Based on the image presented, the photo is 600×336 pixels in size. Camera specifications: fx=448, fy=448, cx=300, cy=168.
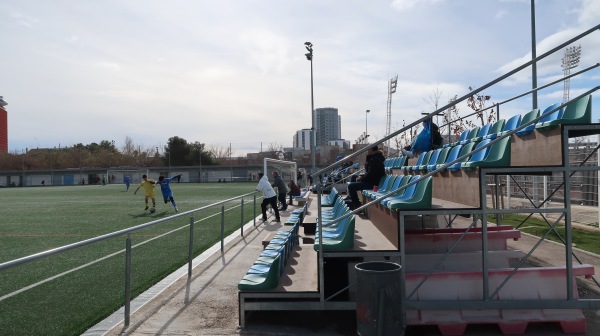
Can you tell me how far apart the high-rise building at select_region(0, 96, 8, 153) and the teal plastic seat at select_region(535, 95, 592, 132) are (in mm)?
116408

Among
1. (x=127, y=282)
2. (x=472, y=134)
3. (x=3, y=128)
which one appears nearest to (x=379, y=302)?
(x=127, y=282)

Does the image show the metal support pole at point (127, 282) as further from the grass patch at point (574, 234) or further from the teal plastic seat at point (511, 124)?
the grass patch at point (574, 234)

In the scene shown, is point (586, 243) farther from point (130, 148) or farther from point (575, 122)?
point (130, 148)

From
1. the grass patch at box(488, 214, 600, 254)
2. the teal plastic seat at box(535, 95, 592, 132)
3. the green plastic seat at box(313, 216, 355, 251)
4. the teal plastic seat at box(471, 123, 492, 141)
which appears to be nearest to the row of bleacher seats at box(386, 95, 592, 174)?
the teal plastic seat at box(535, 95, 592, 132)

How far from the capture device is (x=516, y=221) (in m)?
13.8

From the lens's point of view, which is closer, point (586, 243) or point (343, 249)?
point (343, 249)

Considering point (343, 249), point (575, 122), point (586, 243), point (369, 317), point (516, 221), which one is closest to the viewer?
point (369, 317)

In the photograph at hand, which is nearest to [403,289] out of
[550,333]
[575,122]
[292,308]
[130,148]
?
[292,308]

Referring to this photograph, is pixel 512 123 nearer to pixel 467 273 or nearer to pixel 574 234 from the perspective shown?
pixel 467 273

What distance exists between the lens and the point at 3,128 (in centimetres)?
10450

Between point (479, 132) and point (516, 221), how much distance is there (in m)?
7.40

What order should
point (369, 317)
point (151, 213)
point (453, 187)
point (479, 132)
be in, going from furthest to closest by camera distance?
point (151, 213) < point (479, 132) < point (453, 187) < point (369, 317)

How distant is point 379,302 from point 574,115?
3.08 meters

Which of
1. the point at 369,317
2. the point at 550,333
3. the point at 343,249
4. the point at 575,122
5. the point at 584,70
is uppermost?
the point at 584,70
